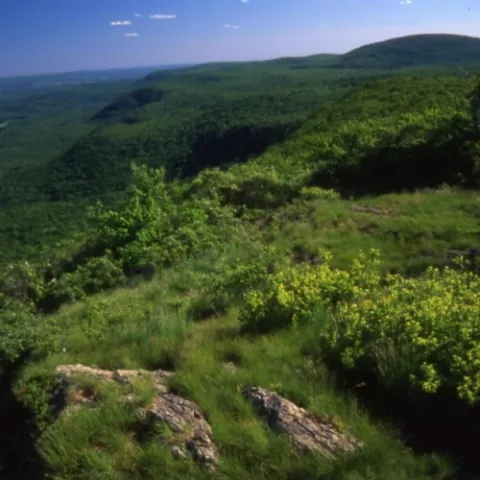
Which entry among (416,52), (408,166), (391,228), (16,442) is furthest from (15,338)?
(416,52)

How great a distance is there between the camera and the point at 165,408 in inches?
155

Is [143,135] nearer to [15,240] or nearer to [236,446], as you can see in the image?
[15,240]

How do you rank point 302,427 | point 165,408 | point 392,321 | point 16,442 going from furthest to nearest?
1. point 16,442
2. point 392,321
3. point 165,408
4. point 302,427

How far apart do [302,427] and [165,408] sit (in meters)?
0.90

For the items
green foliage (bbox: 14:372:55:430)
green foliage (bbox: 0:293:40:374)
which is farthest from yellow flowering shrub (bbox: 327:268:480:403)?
green foliage (bbox: 0:293:40:374)

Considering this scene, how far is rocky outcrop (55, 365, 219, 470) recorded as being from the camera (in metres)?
3.61

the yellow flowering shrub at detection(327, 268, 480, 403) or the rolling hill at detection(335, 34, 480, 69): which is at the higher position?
the rolling hill at detection(335, 34, 480, 69)

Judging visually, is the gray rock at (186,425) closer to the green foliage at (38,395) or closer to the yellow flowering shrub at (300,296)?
the green foliage at (38,395)

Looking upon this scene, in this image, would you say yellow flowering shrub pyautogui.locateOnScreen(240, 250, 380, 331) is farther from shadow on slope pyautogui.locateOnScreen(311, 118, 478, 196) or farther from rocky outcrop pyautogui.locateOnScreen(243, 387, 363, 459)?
shadow on slope pyautogui.locateOnScreen(311, 118, 478, 196)

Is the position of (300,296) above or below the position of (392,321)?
below

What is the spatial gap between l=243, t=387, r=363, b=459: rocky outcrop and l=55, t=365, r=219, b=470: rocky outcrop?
1.26 ft

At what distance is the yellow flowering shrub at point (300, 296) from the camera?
16.3ft

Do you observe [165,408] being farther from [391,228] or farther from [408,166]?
[408,166]

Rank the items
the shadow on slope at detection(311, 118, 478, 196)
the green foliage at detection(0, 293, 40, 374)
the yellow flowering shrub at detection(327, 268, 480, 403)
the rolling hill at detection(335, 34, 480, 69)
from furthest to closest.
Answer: the rolling hill at detection(335, 34, 480, 69), the shadow on slope at detection(311, 118, 478, 196), the green foliage at detection(0, 293, 40, 374), the yellow flowering shrub at detection(327, 268, 480, 403)
